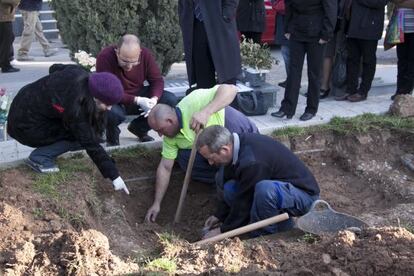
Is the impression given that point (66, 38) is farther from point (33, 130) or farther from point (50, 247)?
point (50, 247)

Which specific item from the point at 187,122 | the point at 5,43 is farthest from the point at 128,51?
the point at 5,43

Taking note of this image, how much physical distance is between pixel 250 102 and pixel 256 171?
2.63 m

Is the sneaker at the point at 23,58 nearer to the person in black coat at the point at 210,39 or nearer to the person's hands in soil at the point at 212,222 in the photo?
the person in black coat at the point at 210,39

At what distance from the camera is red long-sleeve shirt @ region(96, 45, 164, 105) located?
5812 millimetres

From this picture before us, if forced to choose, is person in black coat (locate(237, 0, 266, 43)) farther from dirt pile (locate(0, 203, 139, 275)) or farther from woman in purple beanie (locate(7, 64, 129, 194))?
dirt pile (locate(0, 203, 139, 275))

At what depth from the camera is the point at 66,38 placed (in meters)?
8.04

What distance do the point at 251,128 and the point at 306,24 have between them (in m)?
1.81

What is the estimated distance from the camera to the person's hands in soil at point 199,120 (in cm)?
484

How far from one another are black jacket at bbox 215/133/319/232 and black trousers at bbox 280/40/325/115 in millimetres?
2282

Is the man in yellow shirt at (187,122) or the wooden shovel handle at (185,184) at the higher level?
the man in yellow shirt at (187,122)

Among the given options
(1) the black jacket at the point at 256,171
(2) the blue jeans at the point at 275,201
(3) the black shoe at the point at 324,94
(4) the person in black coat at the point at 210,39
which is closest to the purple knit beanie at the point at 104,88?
(1) the black jacket at the point at 256,171

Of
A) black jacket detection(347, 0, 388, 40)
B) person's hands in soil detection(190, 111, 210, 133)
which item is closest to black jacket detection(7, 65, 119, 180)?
person's hands in soil detection(190, 111, 210, 133)

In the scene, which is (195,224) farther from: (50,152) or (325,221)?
(50,152)

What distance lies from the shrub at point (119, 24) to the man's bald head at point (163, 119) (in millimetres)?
2884
